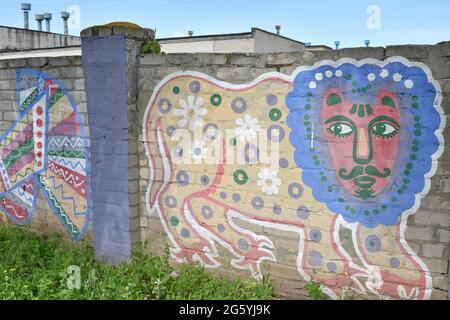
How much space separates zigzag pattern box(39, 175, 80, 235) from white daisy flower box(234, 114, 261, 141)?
224 centimetres

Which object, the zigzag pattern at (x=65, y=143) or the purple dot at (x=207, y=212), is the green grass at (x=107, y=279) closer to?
the purple dot at (x=207, y=212)

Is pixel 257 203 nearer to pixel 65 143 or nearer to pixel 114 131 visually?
pixel 114 131

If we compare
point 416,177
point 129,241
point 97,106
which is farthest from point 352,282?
point 97,106

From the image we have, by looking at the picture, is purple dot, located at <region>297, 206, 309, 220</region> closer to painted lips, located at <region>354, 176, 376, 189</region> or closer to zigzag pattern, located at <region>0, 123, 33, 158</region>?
painted lips, located at <region>354, 176, 376, 189</region>

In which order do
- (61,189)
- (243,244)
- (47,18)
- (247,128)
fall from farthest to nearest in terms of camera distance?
1. (47,18)
2. (61,189)
3. (243,244)
4. (247,128)

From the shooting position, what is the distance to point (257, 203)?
3.98 m

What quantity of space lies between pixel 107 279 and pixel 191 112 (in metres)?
1.73

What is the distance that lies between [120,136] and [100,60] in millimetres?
785

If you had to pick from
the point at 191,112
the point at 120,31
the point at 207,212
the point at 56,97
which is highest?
the point at 120,31

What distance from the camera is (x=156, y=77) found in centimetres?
430

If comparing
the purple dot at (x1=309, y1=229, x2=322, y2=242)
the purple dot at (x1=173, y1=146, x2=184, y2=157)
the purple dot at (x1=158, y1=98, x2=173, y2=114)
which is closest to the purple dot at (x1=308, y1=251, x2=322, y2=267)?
the purple dot at (x1=309, y1=229, x2=322, y2=242)

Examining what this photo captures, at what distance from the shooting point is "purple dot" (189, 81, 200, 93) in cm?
412

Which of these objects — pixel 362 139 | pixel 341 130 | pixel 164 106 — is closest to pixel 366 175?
pixel 362 139

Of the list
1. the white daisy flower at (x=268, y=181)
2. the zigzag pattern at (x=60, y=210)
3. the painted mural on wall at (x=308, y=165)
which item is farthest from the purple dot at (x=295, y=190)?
the zigzag pattern at (x=60, y=210)
